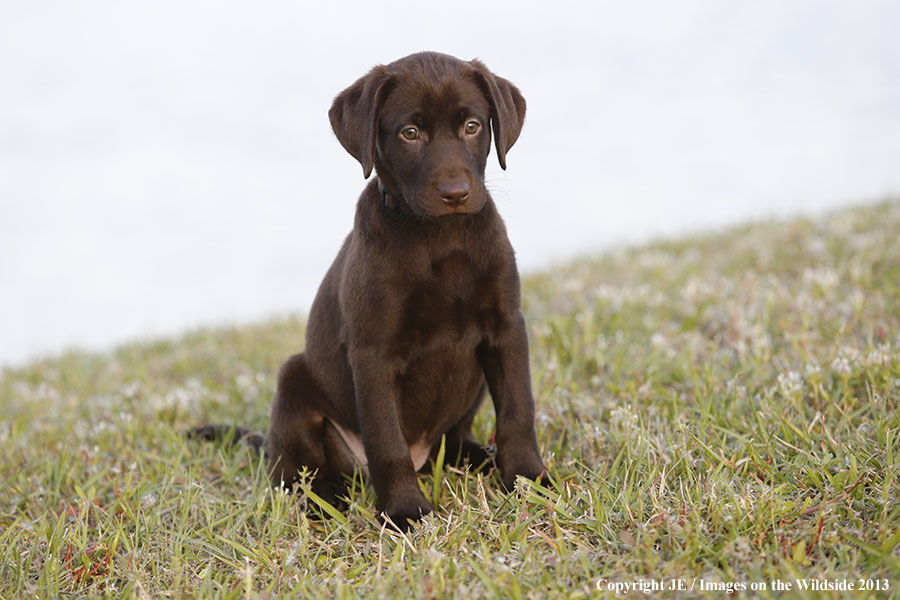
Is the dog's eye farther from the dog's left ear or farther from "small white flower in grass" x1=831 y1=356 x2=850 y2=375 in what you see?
"small white flower in grass" x1=831 y1=356 x2=850 y2=375

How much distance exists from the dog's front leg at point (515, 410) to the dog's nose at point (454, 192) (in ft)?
2.12

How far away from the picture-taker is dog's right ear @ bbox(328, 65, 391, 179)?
3281 mm

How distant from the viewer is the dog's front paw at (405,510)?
3291 mm

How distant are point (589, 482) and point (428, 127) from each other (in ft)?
5.33

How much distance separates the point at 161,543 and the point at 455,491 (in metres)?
1.28

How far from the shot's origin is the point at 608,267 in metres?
8.69

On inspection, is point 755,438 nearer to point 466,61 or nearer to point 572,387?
point 572,387

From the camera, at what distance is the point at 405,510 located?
3303 millimetres

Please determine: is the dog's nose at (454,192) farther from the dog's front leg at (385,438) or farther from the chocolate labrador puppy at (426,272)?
the dog's front leg at (385,438)

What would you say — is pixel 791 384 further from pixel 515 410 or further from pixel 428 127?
pixel 428 127

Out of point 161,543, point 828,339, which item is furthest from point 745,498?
point 828,339

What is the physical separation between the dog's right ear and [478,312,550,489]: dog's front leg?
934mm

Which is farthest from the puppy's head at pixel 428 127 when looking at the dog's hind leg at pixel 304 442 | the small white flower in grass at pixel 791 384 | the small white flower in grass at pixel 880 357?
the small white flower in grass at pixel 880 357

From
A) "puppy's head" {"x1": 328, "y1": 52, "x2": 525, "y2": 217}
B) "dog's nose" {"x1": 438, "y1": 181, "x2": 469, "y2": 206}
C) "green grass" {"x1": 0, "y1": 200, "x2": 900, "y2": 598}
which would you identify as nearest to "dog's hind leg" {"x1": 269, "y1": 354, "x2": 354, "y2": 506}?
"green grass" {"x1": 0, "y1": 200, "x2": 900, "y2": 598}
